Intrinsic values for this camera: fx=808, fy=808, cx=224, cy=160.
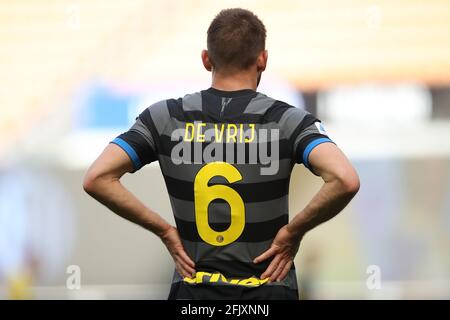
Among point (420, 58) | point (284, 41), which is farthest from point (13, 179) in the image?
point (420, 58)

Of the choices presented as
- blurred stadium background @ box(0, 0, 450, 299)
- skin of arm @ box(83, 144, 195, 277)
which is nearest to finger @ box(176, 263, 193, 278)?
skin of arm @ box(83, 144, 195, 277)

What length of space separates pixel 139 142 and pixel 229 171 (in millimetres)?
262

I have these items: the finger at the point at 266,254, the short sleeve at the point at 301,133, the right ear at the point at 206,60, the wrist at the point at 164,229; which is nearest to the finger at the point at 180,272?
the wrist at the point at 164,229

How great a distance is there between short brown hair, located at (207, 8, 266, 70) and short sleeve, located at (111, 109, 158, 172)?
0.26 metres

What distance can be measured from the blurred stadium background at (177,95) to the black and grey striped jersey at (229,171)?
4.19 metres

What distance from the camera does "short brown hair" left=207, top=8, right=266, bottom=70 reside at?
7.22 ft

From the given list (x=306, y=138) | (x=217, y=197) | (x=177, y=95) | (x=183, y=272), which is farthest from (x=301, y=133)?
(x=177, y=95)

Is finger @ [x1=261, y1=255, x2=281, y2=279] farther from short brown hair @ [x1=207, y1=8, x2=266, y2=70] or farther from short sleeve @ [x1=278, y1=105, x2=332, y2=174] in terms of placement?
short brown hair @ [x1=207, y1=8, x2=266, y2=70]

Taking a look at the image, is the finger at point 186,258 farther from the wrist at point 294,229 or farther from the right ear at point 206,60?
the right ear at point 206,60

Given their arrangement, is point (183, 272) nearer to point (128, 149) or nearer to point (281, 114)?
point (128, 149)

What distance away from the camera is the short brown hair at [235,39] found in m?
2.20

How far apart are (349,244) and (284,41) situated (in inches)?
87.6

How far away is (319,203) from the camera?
214 cm

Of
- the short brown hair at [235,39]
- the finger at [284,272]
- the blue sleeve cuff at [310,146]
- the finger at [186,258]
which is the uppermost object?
the short brown hair at [235,39]
